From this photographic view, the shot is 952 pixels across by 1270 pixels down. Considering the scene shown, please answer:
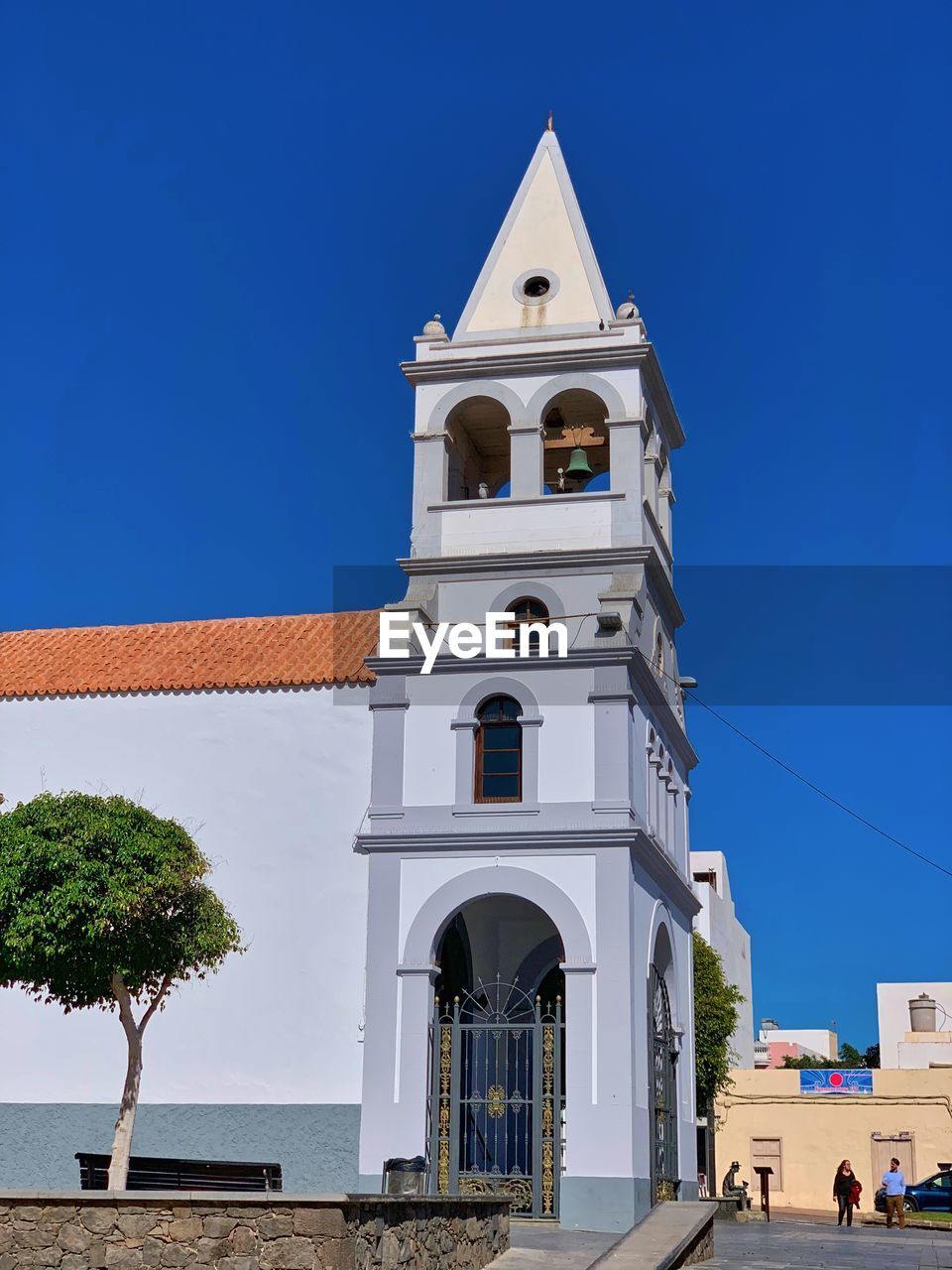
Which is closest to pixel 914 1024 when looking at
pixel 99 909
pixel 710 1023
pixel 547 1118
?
pixel 710 1023

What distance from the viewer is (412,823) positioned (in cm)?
2100

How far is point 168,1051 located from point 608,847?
7.02 m

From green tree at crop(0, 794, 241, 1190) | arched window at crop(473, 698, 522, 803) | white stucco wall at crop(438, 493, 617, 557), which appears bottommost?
green tree at crop(0, 794, 241, 1190)

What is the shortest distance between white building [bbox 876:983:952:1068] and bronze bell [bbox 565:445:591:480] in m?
30.6

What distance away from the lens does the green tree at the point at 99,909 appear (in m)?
18.0

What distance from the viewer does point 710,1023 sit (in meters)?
37.3

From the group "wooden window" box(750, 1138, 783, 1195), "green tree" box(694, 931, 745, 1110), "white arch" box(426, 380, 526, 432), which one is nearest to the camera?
"white arch" box(426, 380, 526, 432)

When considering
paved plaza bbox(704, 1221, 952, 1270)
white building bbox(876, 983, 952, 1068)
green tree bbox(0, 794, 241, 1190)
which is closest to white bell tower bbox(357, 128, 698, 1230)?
paved plaza bbox(704, 1221, 952, 1270)

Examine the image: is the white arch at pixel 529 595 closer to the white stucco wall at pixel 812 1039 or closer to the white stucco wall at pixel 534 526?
the white stucco wall at pixel 534 526

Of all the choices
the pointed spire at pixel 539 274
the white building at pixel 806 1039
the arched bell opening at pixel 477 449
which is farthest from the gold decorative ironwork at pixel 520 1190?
the white building at pixel 806 1039

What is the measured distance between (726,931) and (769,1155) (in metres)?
15.9

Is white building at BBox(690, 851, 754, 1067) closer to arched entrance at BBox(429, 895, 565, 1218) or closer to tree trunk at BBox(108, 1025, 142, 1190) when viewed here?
arched entrance at BBox(429, 895, 565, 1218)

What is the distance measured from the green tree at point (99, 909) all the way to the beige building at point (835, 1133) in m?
25.1

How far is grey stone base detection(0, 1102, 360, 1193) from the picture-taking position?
20.6m
